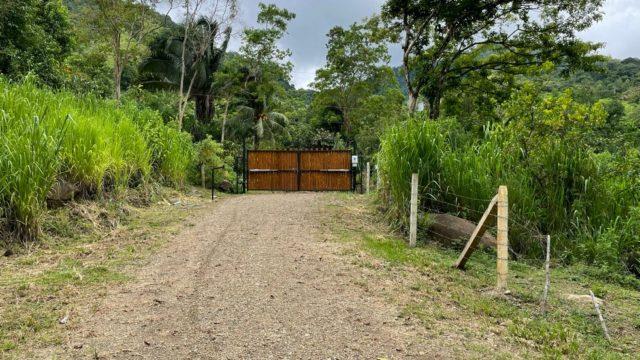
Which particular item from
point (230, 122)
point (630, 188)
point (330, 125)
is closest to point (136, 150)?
point (630, 188)

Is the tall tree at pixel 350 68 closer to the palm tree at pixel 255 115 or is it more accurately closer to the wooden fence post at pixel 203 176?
the palm tree at pixel 255 115

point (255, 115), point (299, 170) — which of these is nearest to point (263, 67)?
point (255, 115)

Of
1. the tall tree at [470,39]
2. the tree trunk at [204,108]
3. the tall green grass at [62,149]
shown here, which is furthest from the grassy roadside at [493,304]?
the tree trunk at [204,108]

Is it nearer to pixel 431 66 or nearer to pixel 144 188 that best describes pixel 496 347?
pixel 144 188

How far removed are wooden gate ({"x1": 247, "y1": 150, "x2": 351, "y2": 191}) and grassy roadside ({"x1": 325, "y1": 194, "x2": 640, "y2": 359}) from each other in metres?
9.53

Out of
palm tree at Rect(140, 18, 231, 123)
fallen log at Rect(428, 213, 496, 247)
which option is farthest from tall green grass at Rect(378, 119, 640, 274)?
palm tree at Rect(140, 18, 231, 123)

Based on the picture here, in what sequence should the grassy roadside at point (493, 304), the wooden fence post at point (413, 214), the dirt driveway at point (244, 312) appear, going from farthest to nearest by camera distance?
the wooden fence post at point (413, 214), the grassy roadside at point (493, 304), the dirt driveway at point (244, 312)

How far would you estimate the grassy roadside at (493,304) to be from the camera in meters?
3.32

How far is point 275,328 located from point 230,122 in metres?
20.7

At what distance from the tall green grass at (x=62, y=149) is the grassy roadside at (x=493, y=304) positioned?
367cm

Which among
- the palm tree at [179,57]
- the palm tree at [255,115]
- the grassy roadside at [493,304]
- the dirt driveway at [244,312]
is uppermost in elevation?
the palm tree at [179,57]

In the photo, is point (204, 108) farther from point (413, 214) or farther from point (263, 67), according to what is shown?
point (413, 214)

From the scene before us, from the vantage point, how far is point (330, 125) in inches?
1330

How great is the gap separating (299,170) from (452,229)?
9.99 meters
